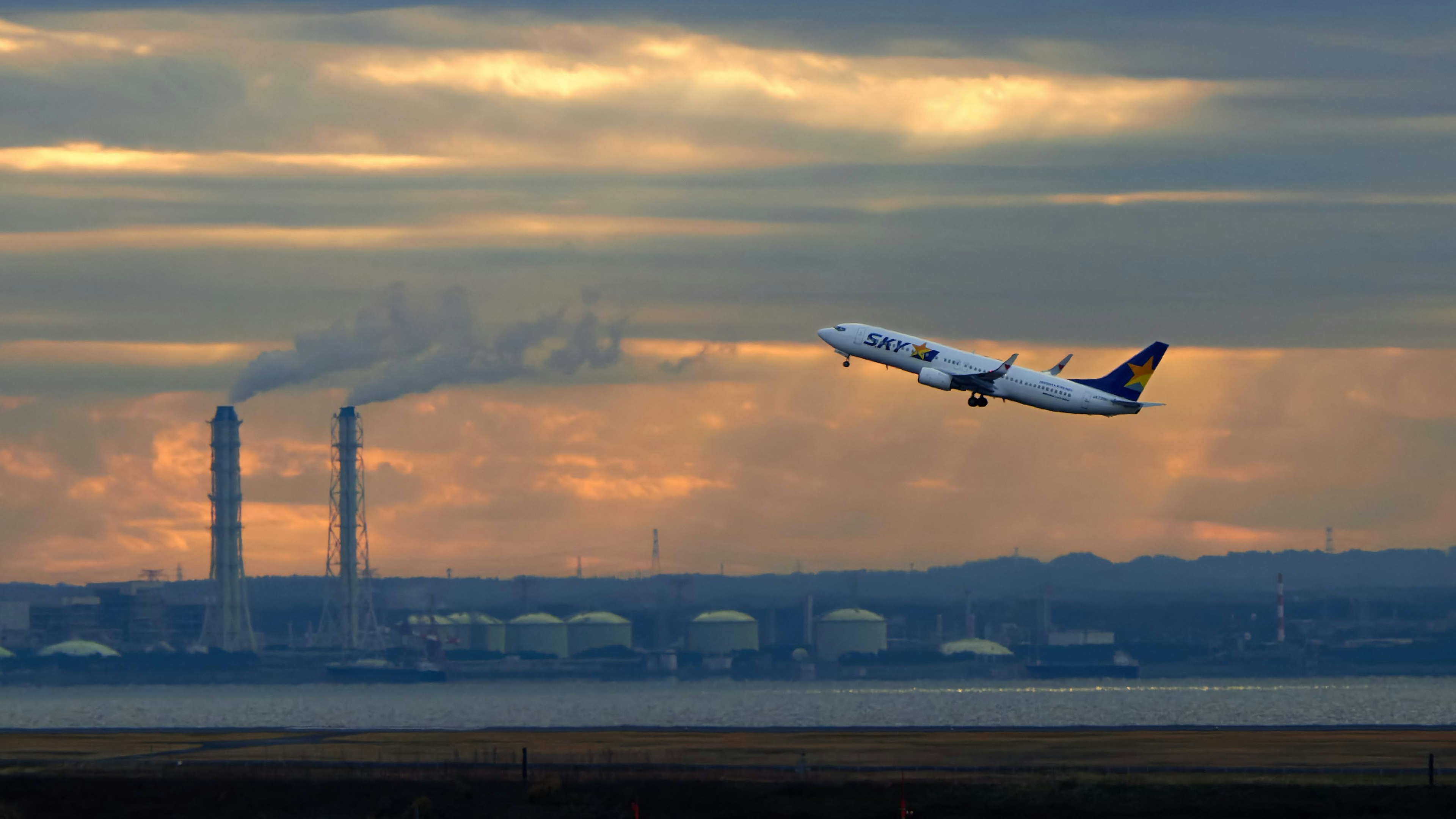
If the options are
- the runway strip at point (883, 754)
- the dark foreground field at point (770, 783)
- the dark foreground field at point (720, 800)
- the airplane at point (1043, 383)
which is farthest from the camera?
the airplane at point (1043, 383)

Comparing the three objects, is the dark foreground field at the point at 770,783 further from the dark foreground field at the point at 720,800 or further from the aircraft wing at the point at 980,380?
the aircraft wing at the point at 980,380

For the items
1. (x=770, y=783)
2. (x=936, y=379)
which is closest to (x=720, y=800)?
(x=770, y=783)

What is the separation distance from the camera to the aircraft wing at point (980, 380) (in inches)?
7653

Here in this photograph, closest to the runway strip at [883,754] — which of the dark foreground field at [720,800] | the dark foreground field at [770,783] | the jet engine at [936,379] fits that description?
the dark foreground field at [770,783]

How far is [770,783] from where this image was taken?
139875mm

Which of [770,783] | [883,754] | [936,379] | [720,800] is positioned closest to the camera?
[720,800]

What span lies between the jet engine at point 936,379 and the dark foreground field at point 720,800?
60609 mm

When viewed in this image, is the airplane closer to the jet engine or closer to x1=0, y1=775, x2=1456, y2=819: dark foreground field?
the jet engine

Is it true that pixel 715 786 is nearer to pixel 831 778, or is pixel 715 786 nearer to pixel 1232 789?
pixel 831 778

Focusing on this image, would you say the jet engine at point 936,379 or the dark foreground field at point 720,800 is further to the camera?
the jet engine at point 936,379

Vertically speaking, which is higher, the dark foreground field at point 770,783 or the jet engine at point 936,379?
the jet engine at point 936,379

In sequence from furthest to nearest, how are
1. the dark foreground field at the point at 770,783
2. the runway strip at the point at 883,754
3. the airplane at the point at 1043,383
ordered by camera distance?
the airplane at the point at 1043,383 < the runway strip at the point at 883,754 < the dark foreground field at the point at 770,783

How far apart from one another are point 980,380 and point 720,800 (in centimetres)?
7237

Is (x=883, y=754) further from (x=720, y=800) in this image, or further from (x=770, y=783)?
(x=720, y=800)
